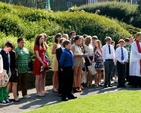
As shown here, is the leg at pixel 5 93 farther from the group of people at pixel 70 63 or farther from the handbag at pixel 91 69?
the handbag at pixel 91 69

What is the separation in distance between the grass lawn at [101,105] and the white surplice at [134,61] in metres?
2.43

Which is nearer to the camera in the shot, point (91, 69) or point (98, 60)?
point (91, 69)

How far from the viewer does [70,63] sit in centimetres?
1091

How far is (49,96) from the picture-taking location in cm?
1163

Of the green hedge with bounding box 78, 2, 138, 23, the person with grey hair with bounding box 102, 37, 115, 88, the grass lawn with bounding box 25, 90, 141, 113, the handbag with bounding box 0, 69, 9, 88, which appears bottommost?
the grass lawn with bounding box 25, 90, 141, 113

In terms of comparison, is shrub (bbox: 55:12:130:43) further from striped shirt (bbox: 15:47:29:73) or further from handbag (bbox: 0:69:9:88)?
handbag (bbox: 0:69:9:88)

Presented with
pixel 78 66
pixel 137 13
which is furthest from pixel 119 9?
pixel 78 66

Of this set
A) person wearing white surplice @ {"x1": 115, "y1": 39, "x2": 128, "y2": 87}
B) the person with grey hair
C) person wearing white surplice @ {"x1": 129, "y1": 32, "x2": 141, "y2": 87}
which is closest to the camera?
the person with grey hair

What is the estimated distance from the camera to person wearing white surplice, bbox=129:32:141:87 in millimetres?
13766

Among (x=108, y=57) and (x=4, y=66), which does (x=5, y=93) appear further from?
(x=108, y=57)

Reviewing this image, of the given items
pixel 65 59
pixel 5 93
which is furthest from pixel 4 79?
pixel 65 59

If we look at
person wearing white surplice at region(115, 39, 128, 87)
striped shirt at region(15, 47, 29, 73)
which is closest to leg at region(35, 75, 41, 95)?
striped shirt at region(15, 47, 29, 73)

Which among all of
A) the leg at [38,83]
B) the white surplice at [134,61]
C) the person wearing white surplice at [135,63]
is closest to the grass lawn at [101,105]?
the leg at [38,83]

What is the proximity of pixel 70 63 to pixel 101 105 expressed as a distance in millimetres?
1713
